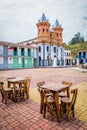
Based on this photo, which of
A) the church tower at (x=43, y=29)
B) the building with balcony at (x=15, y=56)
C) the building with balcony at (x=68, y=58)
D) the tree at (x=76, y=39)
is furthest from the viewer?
the tree at (x=76, y=39)

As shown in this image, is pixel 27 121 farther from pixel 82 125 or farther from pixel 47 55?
pixel 47 55

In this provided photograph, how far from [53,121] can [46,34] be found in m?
33.8

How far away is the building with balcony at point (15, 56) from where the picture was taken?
952 inches

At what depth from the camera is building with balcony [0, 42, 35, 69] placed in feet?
79.4

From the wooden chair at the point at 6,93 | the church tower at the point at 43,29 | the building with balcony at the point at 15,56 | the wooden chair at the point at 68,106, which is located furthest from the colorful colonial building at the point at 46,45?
the wooden chair at the point at 68,106

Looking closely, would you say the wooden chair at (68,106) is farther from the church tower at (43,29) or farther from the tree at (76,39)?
the tree at (76,39)

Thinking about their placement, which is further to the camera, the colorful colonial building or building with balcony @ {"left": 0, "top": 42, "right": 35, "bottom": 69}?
the colorful colonial building

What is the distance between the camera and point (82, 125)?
9.54 feet

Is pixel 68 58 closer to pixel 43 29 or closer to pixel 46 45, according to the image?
pixel 46 45

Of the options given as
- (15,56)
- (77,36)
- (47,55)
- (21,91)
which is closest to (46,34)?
(47,55)

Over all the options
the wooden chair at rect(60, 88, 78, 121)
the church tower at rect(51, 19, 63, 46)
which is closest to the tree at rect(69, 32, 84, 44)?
the church tower at rect(51, 19, 63, 46)

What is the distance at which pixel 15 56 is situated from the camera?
26547mm

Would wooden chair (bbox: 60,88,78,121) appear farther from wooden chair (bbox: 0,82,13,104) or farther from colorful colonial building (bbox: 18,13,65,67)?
colorful colonial building (bbox: 18,13,65,67)

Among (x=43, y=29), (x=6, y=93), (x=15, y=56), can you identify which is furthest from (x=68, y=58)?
(x=6, y=93)
